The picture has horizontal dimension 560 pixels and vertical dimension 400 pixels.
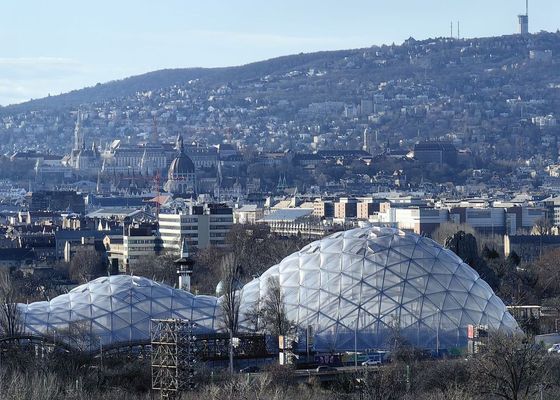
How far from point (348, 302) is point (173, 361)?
499 inches

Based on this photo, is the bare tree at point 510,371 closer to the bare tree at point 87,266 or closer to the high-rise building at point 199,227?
the bare tree at point 87,266

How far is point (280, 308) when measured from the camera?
50438mm

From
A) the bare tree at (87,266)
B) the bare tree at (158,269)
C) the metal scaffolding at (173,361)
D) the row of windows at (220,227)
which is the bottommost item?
the row of windows at (220,227)

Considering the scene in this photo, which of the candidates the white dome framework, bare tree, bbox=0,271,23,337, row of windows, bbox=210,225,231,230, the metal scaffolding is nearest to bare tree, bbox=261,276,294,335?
the white dome framework

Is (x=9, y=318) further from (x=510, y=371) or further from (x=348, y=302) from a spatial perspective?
(x=510, y=371)

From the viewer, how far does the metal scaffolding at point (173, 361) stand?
38938 millimetres

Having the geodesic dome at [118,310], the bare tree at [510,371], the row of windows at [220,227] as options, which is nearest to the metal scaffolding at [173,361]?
the bare tree at [510,371]

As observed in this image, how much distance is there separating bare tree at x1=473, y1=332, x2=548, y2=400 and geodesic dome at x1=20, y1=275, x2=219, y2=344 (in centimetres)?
922

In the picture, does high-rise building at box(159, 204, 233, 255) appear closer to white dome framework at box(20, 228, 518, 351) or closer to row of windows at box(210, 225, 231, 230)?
row of windows at box(210, 225, 231, 230)

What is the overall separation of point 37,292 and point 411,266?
20.5m

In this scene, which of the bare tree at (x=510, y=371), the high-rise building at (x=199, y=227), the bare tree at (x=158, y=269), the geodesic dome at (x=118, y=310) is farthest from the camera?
the high-rise building at (x=199, y=227)

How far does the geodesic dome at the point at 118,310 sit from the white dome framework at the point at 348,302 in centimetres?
2

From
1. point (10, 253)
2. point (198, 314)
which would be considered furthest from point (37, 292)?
point (10, 253)

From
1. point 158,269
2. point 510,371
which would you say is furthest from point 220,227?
point 510,371
